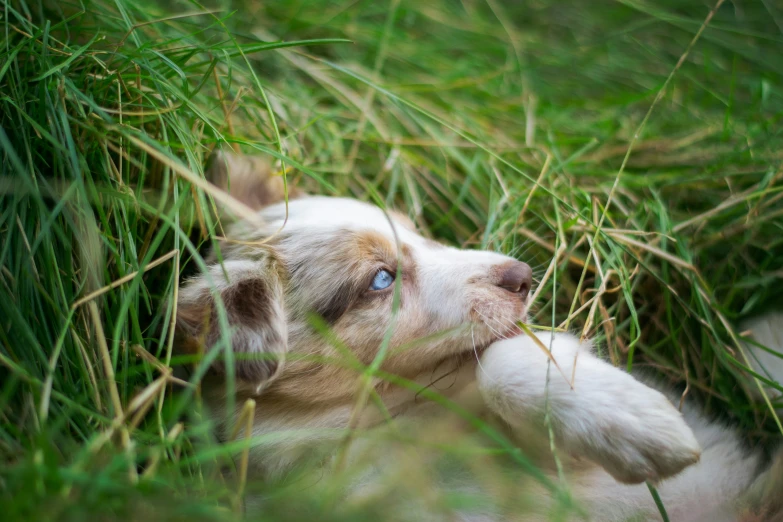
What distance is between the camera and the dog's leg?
5.09 ft

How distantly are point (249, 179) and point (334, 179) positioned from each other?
0.46m

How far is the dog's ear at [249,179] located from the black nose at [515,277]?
3.04ft

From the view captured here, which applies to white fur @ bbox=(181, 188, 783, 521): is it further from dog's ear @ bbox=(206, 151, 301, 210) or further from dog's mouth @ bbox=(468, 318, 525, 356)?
dog's ear @ bbox=(206, 151, 301, 210)

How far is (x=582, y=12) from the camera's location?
4.22 m

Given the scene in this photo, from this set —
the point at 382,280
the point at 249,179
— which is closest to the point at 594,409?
the point at 382,280

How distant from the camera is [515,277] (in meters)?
2.00

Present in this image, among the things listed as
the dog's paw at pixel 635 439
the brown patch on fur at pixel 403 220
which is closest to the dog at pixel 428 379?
the dog's paw at pixel 635 439

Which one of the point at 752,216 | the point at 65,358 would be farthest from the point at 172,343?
the point at 752,216

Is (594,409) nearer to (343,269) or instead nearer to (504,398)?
(504,398)

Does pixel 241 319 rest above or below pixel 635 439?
above

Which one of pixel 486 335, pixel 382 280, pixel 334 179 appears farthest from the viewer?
pixel 334 179

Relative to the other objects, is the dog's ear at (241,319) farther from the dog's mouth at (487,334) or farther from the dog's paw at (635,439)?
the dog's paw at (635,439)

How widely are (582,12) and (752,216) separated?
2.43 m

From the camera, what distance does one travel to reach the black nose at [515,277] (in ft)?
6.58
